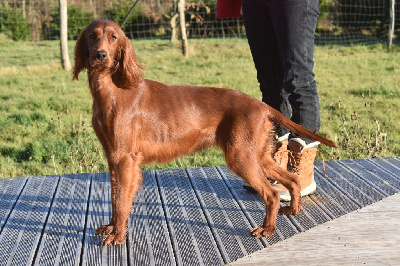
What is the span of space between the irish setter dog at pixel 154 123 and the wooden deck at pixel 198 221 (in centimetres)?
16

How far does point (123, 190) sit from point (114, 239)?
26 cm

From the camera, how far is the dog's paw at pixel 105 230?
9.01ft

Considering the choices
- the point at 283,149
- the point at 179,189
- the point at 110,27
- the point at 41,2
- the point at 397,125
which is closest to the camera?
the point at 110,27

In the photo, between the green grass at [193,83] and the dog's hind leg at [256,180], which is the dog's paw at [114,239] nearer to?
the dog's hind leg at [256,180]

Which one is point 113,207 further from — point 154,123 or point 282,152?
point 282,152

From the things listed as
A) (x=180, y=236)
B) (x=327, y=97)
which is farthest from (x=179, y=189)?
(x=327, y=97)

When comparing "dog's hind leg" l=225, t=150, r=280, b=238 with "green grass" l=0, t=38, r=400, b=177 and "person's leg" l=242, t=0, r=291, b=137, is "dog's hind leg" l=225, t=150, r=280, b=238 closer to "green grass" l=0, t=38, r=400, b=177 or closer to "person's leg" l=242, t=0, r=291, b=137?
"person's leg" l=242, t=0, r=291, b=137

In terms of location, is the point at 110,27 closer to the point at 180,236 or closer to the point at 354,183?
the point at 180,236

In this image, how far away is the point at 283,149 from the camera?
3.22 meters

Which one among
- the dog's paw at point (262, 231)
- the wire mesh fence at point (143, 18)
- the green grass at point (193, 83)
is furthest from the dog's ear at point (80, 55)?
the wire mesh fence at point (143, 18)

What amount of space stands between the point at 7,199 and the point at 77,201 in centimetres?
48

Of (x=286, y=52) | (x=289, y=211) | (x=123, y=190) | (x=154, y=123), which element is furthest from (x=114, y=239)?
(x=286, y=52)

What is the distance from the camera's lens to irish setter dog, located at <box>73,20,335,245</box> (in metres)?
2.56

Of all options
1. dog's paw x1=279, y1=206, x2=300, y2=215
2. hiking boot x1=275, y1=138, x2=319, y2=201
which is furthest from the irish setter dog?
hiking boot x1=275, y1=138, x2=319, y2=201
